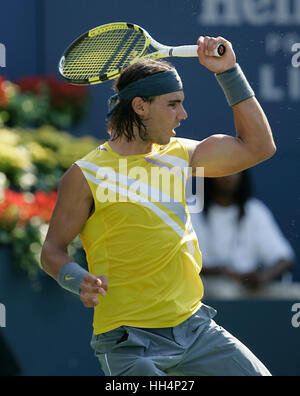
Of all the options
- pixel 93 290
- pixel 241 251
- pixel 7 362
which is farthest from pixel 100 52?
pixel 7 362

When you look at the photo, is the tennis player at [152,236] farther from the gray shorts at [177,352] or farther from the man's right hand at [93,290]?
the man's right hand at [93,290]

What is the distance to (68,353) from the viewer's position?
18.6 feet

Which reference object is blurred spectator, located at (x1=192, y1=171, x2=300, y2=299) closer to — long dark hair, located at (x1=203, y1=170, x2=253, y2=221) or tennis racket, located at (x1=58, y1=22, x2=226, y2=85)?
long dark hair, located at (x1=203, y1=170, x2=253, y2=221)

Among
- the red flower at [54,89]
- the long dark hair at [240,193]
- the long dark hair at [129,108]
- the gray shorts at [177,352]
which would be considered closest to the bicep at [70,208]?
the long dark hair at [129,108]

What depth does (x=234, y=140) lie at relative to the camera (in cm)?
338

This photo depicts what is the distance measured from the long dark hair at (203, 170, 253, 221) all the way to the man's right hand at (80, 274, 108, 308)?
2.69 meters

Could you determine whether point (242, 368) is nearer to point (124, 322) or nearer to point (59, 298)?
point (124, 322)

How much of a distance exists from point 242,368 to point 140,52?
4.64ft

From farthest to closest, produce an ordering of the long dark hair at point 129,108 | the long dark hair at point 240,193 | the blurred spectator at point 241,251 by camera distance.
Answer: the long dark hair at point 240,193 → the blurred spectator at point 241,251 → the long dark hair at point 129,108

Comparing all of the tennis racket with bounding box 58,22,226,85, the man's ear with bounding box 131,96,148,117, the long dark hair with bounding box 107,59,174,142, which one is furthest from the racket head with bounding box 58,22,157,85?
the man's ear with bounding box 131,96,148,117

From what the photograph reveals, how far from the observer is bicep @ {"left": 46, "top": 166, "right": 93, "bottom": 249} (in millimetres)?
3275

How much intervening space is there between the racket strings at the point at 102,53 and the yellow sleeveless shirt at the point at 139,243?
21.5 inches

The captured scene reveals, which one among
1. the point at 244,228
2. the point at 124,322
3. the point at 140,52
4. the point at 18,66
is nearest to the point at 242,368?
the point at 124,322

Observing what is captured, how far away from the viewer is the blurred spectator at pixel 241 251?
552 centimetres
